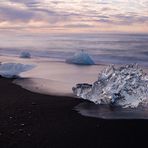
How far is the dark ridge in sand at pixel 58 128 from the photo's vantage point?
826 centimetres

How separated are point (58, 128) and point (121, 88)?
297cm

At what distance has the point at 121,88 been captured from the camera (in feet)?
37.6

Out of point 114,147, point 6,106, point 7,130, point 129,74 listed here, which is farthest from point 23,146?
point 129,74

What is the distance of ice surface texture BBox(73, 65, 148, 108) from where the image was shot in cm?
1134

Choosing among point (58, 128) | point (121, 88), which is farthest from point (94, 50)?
point (58, 128)

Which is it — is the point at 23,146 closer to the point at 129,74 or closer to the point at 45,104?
the point at 45,104

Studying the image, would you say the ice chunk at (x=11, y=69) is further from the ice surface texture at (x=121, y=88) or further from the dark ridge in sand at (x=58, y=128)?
the ice surface texture at (x=121, y=88)

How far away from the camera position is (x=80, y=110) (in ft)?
35.7

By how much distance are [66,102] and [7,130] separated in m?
3.12

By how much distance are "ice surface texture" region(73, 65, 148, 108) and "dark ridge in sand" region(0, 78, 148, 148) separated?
78 centimetres

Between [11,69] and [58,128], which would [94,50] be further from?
[58,128]

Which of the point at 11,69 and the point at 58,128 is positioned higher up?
the point at 11,69

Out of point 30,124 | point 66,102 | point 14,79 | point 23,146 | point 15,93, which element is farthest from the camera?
point 14,79

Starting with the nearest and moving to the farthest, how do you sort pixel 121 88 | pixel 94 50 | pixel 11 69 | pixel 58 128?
pixel 58 128 → pixel 121 88 → pixel 11 69 → pixel 94 50
